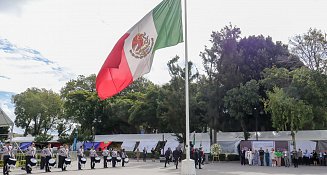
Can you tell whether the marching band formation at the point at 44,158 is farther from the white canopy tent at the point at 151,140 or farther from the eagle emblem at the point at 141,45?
the white canopy tent at the point at 151,140

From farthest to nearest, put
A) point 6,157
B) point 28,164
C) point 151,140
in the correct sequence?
point 151,140 → point 28,164 → point 6,157

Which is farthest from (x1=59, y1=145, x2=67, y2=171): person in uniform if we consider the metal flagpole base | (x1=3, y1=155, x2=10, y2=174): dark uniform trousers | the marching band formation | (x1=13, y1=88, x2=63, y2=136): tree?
(x1=13, y1=88, x2=63, y2=136): tree

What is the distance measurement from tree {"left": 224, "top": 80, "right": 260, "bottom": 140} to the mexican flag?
25.1 m

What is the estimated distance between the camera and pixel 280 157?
1228 inches

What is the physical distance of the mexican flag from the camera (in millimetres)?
13195

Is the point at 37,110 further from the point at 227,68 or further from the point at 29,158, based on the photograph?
the point at 29,158

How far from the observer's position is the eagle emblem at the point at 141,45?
1334 centimetres

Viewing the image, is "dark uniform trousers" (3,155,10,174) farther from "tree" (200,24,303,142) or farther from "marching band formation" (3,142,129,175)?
"tree" (200,24,303,142)

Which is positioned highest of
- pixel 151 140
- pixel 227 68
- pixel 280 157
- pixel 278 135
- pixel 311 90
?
pixel 227 68

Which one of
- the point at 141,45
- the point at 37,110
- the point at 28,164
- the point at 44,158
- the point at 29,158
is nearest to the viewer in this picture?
the point at 141,45

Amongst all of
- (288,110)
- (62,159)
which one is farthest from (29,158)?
(288,110)

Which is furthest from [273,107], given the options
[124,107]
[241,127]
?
[124,107]

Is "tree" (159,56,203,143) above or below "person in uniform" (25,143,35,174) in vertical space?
above

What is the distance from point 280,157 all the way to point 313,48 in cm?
1059
